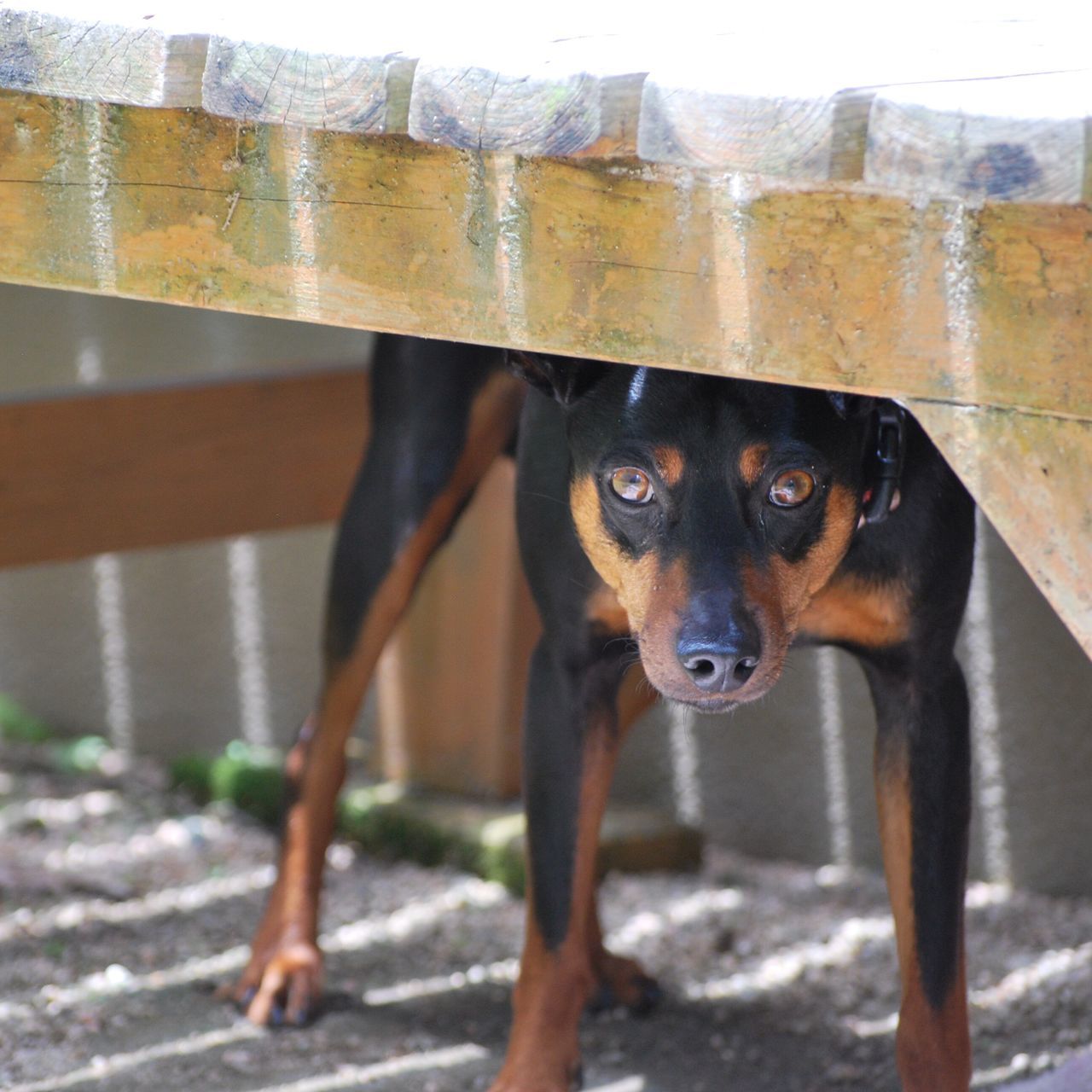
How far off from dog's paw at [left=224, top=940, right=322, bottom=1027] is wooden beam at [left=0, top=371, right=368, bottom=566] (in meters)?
1.18

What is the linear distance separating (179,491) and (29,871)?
967 mm

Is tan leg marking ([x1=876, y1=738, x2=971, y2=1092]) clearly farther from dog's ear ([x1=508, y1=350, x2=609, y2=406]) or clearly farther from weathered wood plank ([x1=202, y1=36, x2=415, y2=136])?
weathered wood plank ([x1=202, y1=36, x2=415, y2=136])

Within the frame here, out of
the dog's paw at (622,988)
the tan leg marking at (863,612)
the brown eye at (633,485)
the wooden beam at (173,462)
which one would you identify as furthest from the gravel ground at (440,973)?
the brown eye at (633,485)

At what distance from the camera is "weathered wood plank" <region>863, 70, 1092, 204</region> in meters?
1.25

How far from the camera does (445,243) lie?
5.59 ft

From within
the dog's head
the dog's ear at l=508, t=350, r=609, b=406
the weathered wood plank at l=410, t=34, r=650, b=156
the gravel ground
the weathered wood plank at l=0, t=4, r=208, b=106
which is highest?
the weathered wood plank at l=0, t=4, r=208, b=106

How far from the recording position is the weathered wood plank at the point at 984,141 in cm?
125

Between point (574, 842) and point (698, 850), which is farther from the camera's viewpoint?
point (698, 850)

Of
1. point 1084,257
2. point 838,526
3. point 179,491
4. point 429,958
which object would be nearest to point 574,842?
point 838,526

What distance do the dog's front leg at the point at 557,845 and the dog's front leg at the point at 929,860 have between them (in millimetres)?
452

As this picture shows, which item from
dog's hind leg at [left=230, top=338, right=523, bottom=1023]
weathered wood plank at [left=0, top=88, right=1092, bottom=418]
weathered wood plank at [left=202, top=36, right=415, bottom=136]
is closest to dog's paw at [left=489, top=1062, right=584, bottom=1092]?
dog's hind leg at [left=230, top=338, right=523, bottom=1023]

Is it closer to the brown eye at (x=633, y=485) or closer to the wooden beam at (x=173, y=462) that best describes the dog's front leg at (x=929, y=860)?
the brown eye at (x=633, y=485)

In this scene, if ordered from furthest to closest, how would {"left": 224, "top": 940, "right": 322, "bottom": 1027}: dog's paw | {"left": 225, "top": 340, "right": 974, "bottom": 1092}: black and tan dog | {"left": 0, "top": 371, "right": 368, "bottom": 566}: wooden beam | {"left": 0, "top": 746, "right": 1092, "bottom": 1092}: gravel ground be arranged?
{"left": 0, "top": 371, "right": 368, "bottom": 566}: wooden beam, {"left": 224, "top": 940, "right": 322, "bottom": 1027}: dog's paw, {"left": 0, "top": 746, "right": 1092, "bottom": 1092}: gravel ground, {"left": 225, "top": 340, "right": 974, "bottom": 1092}: black and tan dog

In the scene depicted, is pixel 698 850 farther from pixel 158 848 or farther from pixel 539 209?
pixel 539 209
